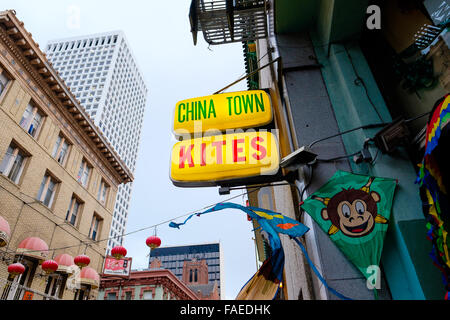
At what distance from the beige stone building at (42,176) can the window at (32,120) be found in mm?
55

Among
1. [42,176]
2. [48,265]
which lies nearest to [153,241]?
[48,265]

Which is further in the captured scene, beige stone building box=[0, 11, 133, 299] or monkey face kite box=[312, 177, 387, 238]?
beige stone building box=[0, 11, 133, 299]

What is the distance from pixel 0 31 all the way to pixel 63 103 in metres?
5.40

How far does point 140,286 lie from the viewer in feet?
106

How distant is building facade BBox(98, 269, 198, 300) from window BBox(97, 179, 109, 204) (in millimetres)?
13668

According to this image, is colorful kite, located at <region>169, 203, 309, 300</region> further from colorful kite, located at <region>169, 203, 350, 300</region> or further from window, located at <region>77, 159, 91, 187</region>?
window, located at <region>77, 159, 91, 187</region>

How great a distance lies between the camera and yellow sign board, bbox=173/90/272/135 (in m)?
5.35

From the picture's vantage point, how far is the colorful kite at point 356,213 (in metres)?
3.68

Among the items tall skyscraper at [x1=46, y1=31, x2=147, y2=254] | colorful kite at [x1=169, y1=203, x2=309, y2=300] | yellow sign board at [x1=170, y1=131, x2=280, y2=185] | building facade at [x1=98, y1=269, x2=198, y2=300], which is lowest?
colorful kite at [x1=169, y1=203, x2=309, y2=300]

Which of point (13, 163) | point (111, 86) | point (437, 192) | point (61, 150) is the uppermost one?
point (111, 86)

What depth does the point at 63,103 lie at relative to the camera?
18.8 meters

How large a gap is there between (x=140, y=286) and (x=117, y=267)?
15.8 meters

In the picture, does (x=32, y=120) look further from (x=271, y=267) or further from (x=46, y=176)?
(x=271, y=267)

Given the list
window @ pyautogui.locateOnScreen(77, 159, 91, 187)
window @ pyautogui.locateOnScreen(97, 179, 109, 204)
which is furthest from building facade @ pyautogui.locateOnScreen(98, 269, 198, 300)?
window @ pyautogui.locateOnScreen(77, 159, 91, 187)
